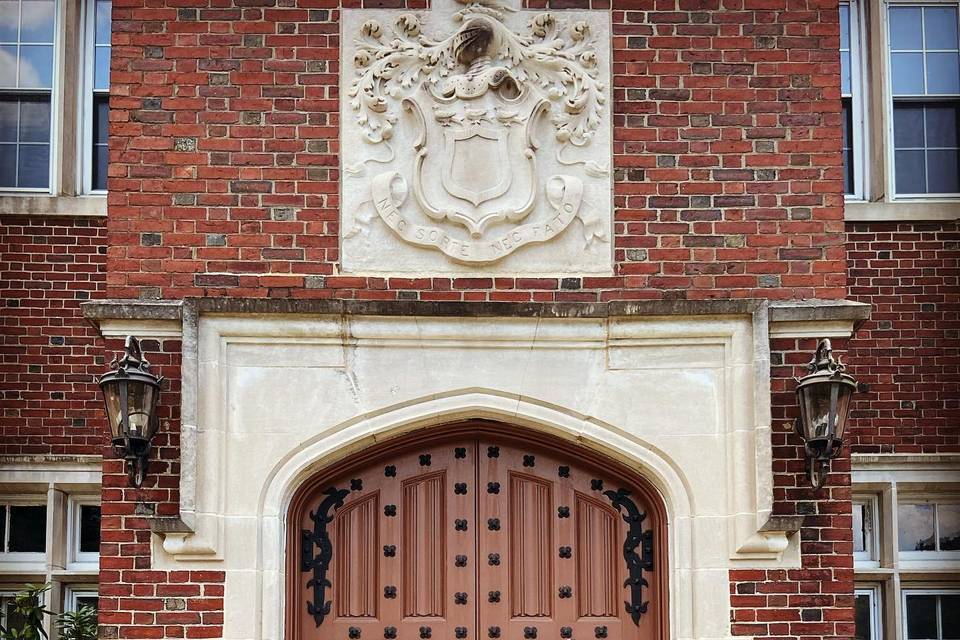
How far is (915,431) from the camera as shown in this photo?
1039cm

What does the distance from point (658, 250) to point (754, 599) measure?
6.60ft

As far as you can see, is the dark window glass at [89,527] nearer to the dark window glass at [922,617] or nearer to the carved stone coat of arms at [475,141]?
the carved stone coat of arms at [475,141]

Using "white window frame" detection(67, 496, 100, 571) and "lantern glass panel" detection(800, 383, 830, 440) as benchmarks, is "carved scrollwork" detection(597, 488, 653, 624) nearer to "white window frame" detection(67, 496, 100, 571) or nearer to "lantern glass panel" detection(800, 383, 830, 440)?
"lantern glass panel" detection(800, 383, 830, 440)

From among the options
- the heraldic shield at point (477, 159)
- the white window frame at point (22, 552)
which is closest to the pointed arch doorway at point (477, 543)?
the heraldic shield at point (477, 159)

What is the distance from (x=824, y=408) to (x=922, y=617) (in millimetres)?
3541

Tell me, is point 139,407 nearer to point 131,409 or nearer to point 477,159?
point 131,409

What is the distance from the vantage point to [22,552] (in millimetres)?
10445

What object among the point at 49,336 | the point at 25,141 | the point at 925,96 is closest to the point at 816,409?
the point at 925,96

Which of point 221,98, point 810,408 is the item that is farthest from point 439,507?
point 221,98

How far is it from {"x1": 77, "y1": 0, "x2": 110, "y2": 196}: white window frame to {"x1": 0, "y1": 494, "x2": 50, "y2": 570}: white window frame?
231cm

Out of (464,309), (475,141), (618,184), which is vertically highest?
(475,141)

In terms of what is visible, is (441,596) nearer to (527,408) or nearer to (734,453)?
(527,408)

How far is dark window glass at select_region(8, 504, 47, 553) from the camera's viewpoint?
413 inches

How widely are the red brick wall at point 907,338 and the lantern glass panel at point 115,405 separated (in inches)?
208
